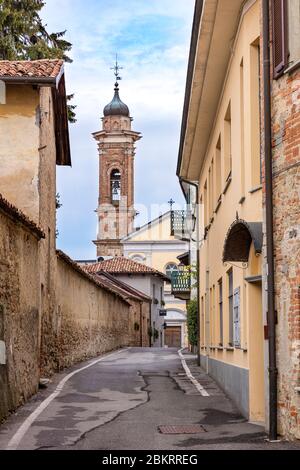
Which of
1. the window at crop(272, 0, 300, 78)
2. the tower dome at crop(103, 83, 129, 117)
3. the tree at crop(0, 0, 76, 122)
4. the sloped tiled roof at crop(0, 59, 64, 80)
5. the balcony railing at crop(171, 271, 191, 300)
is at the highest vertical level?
the tower dome at crop(103, 83, 129, 117)

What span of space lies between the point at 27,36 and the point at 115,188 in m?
58.3

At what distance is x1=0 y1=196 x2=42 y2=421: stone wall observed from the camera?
1370 centimetres

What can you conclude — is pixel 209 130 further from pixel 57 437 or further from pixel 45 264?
pixel 57 437

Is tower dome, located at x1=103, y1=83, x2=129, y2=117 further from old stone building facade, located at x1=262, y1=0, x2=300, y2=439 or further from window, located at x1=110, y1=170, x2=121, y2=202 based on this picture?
old stone building facade, located at x1=262, y1=0, x2=300, y2=439

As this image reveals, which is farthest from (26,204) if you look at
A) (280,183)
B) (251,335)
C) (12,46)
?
(12,46)

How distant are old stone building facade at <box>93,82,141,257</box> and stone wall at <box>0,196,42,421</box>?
69963 millimetres

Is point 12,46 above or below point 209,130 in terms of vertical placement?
above

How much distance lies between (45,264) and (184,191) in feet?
62.1

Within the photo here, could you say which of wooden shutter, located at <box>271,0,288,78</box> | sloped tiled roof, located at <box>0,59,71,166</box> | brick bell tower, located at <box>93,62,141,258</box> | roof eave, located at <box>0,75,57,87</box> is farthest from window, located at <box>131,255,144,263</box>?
wooden shutter, located at <box>271,0,288,78</box>

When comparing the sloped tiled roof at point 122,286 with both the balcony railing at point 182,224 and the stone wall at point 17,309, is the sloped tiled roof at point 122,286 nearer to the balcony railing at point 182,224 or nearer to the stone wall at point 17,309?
the balcony railing at point 182,224

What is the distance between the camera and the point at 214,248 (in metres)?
22.1

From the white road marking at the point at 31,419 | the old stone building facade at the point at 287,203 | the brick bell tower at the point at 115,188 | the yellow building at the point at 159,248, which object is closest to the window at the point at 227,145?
the white road marking at the point at 31,419

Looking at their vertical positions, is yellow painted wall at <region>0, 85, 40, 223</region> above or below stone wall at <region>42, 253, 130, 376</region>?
above

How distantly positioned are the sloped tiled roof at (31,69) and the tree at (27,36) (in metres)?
10.8
